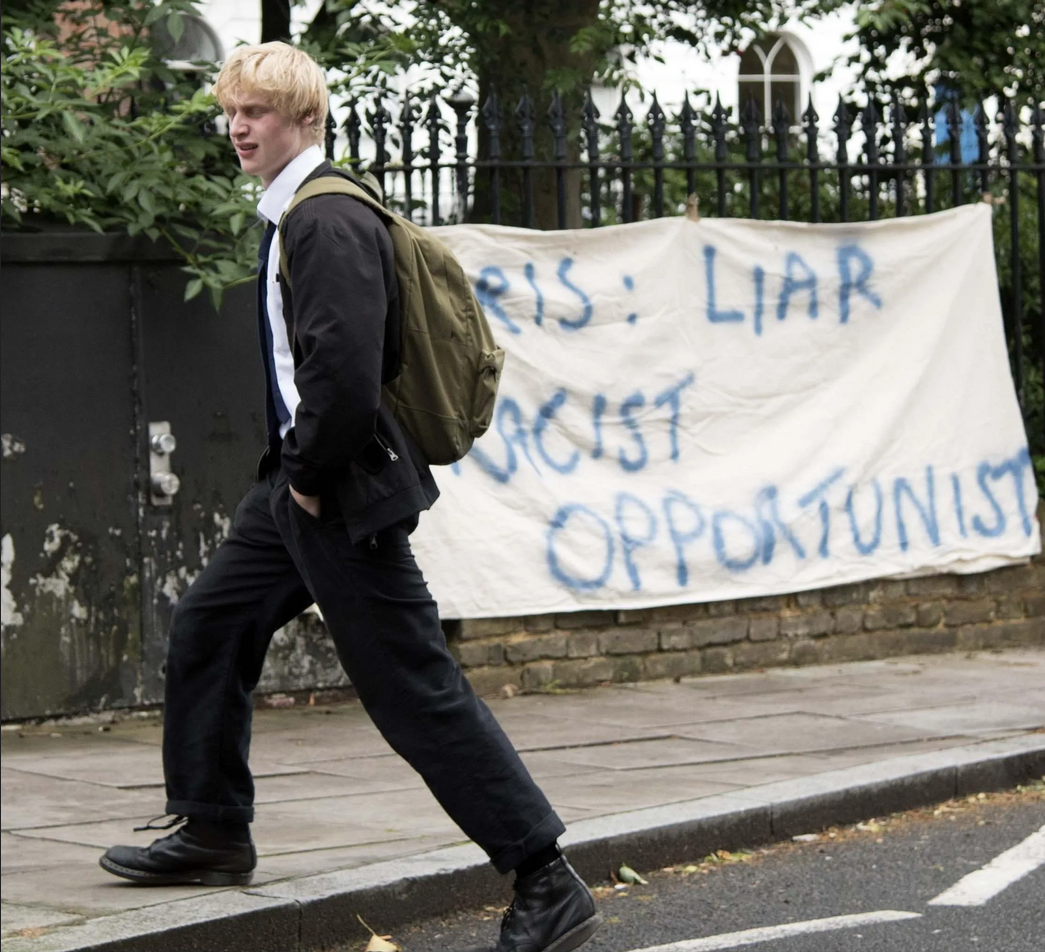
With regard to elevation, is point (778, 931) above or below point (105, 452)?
below

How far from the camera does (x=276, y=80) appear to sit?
4.01 meters

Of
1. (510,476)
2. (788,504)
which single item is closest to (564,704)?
(510,476)

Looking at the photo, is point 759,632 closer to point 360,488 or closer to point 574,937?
point 574,937

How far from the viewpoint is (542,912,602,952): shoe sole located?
3.97 metres

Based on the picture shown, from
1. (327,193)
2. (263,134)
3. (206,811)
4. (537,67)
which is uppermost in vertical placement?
(537,67)

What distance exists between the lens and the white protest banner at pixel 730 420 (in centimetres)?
783

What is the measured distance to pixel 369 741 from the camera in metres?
6.97

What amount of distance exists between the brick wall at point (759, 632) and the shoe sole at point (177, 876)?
3179 millimetres

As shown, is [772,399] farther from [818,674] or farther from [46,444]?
[46,444]

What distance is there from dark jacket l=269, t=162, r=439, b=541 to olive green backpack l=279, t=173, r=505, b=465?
3 centimetres

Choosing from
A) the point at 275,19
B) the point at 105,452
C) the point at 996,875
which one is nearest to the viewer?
the point at 996,875

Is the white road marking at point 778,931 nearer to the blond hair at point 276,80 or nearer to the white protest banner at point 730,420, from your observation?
the blond hair at point 276,80

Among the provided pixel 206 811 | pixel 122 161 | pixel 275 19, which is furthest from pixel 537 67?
pixel 206 811

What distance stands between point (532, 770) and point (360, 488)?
103 inches
